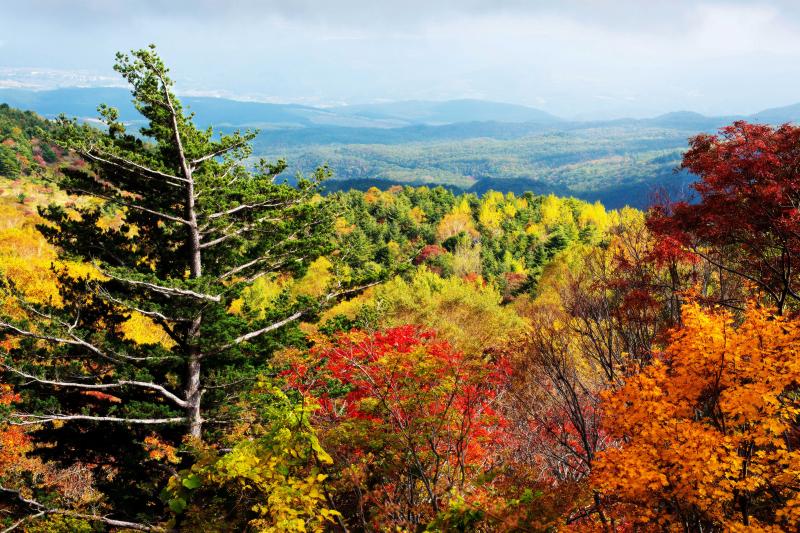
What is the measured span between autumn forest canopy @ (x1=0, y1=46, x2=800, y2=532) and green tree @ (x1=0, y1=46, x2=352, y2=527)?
6 cm

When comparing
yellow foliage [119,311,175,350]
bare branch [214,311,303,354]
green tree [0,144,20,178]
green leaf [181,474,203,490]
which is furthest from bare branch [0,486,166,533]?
green tree [0,144,20,178]

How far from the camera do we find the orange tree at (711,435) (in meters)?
5.83

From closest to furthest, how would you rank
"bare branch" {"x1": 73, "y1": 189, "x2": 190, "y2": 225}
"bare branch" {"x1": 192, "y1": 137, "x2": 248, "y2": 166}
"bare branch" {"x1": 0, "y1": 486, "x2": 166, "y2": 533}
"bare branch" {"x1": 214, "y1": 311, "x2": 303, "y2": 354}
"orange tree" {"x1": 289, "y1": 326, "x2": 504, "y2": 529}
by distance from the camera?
"orange tree" {"x1": 289, "y1": 326, "x2": 504, "y2": 529}, "bare branch" {"x1": 0, "y1": 486, "x2": 166, "y2": 533}, "bare branch" {"x1": 73, "y1": 189, "x2": 190, "y2": 225}, "bare branch" {"x1": 214, "y1": 311, "x2": 303, "y2": 354}, "bare branch" {"x1": 192, "y1": 137, "x2": 248, "y2": 166}

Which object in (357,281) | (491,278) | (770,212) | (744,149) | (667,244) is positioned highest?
(744,149)

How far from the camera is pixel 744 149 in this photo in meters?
8.93

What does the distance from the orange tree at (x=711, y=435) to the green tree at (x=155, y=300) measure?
646cm

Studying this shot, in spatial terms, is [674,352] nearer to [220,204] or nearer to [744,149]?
Answer: [744,149]

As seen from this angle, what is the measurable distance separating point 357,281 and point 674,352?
717cm

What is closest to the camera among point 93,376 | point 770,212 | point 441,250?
point 770,212

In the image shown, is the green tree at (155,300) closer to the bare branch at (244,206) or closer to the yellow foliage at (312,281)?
the bare branch at (244,206)

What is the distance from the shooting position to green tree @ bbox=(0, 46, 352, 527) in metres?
9.27

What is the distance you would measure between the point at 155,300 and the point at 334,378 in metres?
4.40

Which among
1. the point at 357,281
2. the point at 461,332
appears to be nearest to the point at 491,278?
the point at 461,332

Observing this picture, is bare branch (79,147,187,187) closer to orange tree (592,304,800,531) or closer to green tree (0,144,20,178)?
orange tree (592,304,800,531)
